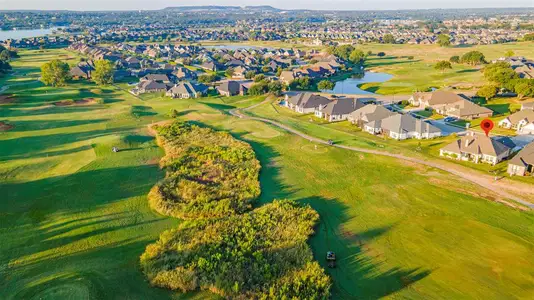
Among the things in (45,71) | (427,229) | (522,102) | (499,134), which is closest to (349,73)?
(522,102)

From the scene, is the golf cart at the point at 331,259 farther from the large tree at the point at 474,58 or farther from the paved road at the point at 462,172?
the large tree at the point at 474,58

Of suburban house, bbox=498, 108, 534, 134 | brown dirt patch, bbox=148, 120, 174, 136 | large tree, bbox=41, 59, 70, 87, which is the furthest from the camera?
large tree, bbox=41, 59, 70, 87

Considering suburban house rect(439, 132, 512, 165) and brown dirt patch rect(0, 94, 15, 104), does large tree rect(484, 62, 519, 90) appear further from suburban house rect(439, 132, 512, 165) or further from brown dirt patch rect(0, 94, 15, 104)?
brown dirt patch rect(0, 94, 15, 104)

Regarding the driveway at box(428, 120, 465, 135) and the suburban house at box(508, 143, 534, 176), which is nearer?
the suburban house at box(508, 143, 534, 176)

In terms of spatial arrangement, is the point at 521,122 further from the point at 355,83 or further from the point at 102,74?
the point at 102,74

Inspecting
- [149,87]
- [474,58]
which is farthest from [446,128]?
[474,58]

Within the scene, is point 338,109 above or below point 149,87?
below

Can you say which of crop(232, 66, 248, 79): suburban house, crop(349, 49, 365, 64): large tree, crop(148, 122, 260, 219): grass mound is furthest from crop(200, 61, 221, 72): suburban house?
crop(148, 122, 260, 219): grass mound
